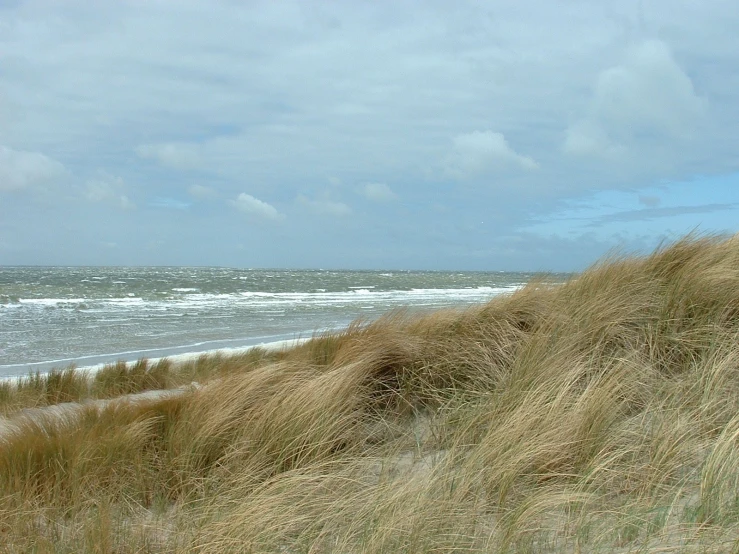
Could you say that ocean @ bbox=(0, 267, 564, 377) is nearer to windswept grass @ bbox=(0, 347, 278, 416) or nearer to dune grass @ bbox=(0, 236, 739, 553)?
windswept grass @ bbox=(0, 347, 278, 416)

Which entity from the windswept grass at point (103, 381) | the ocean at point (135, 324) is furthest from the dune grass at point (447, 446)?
the windswept grass at point (103, 381)

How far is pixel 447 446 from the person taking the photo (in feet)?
12.3

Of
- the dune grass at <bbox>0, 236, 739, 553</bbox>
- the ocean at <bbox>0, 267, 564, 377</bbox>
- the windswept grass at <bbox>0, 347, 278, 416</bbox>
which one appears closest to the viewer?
the dune grass at <bbox>0, 236, 739, 553</bbox>

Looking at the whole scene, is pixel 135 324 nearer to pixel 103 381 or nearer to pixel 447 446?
pixel 103 381

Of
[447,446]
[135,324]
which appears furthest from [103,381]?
[135,324]

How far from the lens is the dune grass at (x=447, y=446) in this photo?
2.66 metres

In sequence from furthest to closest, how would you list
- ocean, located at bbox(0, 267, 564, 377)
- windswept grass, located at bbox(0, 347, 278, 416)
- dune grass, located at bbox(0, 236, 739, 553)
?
ocean, located at bbox(0, 267, 564, 377) < windswept grass, located at bbox(0, 347, 278, 416) < dune grass, located at bbox(0, 236, 739, 553)

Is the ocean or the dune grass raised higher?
the dune grass

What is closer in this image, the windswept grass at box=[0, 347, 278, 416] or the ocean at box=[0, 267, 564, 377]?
the windswept grass at box=[0, 347, 278, 416]

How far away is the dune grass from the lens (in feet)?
8.73

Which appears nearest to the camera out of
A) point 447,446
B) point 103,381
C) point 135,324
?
point 447,446

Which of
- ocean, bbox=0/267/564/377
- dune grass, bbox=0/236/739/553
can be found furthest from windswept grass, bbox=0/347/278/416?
dune grass, bbox=0/236/739/553

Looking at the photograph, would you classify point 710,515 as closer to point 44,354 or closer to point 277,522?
point 277,522

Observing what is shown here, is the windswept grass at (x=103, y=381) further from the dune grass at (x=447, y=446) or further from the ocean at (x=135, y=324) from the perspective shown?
the dune grass at (x=447, y=446)
